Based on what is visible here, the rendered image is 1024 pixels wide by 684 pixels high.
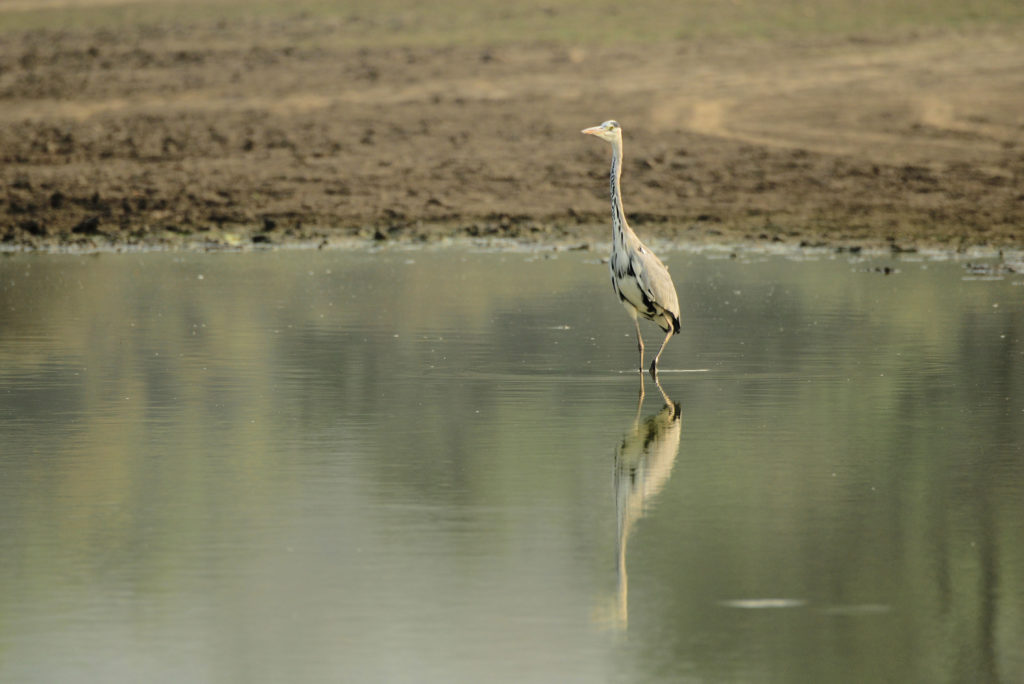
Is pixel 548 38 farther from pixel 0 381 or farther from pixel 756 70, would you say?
pixel 0 381

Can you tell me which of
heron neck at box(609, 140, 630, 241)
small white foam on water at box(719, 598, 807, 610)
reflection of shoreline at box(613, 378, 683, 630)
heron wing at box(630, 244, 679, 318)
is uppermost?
heron neck at box(609, 140, 630, 241)

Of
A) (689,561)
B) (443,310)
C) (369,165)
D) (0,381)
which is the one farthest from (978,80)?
(689,561)

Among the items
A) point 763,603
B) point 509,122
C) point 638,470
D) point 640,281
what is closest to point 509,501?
point 638,470

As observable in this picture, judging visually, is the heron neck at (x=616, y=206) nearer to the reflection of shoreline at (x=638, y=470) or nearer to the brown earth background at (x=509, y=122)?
the reflection of shoreline at (x=638, y=470)

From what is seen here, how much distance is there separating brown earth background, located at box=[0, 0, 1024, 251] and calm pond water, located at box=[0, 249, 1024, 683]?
9.45m

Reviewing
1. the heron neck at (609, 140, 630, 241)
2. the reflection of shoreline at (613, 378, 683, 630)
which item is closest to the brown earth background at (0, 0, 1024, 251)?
the heron neck at (609, 140, 630, 241)

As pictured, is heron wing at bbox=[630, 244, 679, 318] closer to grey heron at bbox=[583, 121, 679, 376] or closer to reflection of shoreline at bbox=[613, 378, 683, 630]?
grey heron at bbox=[583, 121, 679, 376]

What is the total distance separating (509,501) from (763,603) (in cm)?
179

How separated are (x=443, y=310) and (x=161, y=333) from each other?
2636 mm

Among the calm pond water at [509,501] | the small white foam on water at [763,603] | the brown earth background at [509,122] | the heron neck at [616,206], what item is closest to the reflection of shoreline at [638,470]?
the calm pond water at [509,501]

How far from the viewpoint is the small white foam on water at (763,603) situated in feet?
19.1

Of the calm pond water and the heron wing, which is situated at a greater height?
the heron wing

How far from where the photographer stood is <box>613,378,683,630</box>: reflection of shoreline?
20.5ft

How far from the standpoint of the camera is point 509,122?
93.3 ft
